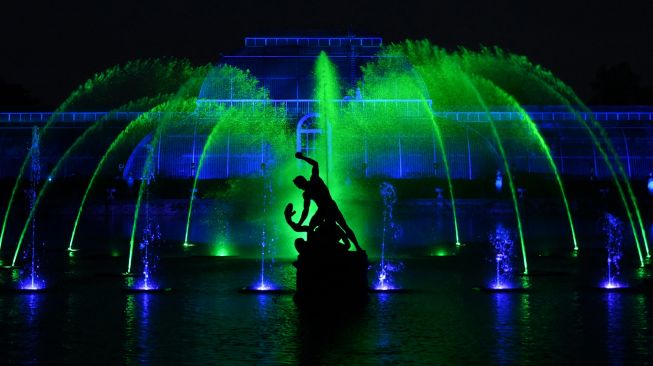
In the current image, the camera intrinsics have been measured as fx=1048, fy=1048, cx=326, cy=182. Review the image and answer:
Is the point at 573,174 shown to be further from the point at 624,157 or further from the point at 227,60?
the point at 227,60

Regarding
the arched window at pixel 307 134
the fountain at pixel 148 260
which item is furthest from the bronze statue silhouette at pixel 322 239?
the arched window at pixel 307 134

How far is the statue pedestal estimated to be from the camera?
1953cm

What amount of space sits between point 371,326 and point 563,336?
2966mm

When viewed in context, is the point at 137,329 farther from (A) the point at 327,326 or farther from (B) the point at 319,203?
(B) the point at 319,203

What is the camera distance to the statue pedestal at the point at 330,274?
64.1ft

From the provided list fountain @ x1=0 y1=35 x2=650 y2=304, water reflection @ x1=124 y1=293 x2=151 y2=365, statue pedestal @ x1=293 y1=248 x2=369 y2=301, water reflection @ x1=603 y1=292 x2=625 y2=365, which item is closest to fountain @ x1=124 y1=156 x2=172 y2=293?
water reflection @ x1=124 y1=293 x2=151 y2=365

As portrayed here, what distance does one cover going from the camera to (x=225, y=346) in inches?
585

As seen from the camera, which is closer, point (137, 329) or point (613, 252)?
point (137, 329)

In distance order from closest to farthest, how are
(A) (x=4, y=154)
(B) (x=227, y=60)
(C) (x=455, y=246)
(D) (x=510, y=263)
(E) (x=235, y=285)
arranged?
(E) (x=235, y=285), (D) (x=510, y=263), (C) (x=455, y=246), (A) (x=4, y=154), (B) (x=227, y=60)

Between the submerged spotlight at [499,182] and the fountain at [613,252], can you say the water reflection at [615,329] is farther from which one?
the submerged spotlight at [499,182]

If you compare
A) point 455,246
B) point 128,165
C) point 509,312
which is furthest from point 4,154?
point 509,312

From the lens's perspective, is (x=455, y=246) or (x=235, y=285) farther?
(x=455, y=246)

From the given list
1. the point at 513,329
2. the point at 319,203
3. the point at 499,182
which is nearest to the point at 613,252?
the point at 319,203

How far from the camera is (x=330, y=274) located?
19.5 metres
